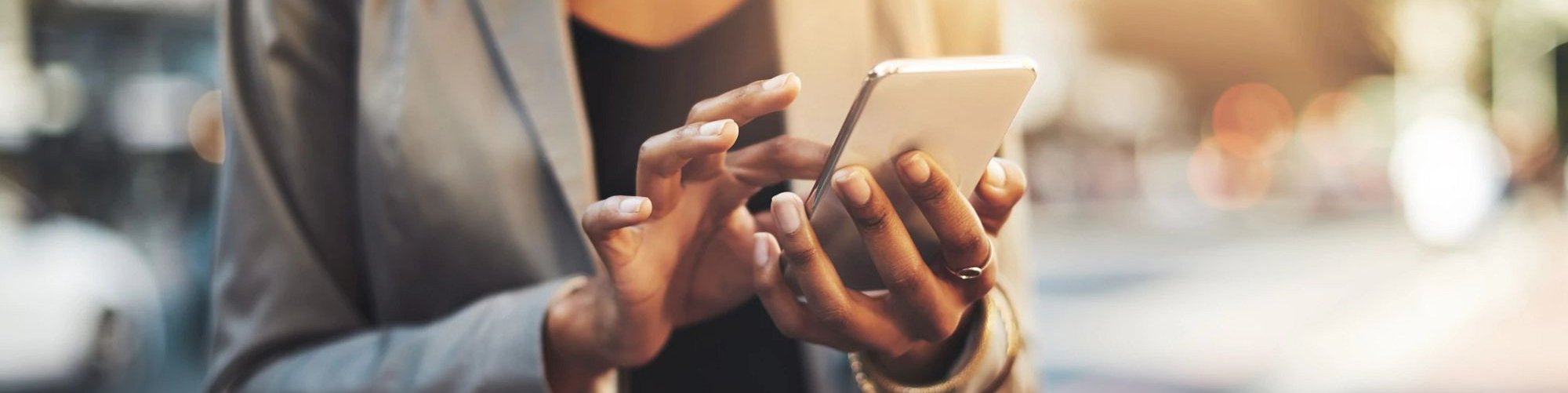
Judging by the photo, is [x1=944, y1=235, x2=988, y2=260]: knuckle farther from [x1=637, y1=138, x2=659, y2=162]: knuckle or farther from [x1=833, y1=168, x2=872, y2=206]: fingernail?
[x1=637, y1=138, x2=659, y2=162]: knuckle

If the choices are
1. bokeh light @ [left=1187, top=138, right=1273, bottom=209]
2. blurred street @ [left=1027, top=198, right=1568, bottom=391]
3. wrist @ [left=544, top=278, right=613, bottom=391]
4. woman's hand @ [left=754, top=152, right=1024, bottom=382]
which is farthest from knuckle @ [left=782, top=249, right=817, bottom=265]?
bokeh light @ [left=1187, top=138, right=1273, bottom=209]

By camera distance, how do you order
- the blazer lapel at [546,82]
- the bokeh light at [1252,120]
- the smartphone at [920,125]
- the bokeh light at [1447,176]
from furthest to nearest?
the bokeh light at [1252,120], the bokeh light at [1447,176], the blazer lapel at [546,82], the smartphone at [920,125]

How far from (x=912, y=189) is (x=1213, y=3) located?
24883 mm

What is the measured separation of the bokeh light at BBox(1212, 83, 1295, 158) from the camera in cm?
2716

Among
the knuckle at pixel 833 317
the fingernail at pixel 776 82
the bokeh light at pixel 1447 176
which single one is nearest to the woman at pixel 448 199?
the knuckle at pixel 833 317

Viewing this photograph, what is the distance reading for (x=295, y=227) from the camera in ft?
3.20

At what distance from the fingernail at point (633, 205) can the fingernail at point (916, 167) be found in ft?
0.49

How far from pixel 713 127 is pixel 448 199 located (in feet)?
1.64

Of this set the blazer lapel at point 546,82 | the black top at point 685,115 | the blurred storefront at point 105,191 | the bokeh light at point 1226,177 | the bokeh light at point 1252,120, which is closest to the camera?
the black top at point 685,115

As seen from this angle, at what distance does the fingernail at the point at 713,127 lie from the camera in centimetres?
55

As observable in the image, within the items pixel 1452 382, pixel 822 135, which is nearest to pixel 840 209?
pixel 822 135

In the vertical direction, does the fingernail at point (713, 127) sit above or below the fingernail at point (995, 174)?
above

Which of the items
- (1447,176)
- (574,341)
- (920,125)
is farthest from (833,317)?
(1447,176)

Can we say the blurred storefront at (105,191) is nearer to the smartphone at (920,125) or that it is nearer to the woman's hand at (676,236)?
the woman's hand at (676,236)
